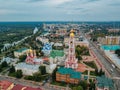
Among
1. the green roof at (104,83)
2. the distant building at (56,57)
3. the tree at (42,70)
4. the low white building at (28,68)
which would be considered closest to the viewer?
the green roof at (104,83)

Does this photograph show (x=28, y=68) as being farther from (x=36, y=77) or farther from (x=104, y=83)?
(x=104, y=83)

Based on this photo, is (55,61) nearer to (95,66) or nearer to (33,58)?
(33,58)

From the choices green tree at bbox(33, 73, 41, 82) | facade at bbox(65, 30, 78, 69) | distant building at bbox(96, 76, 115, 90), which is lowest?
green tree at bbox(33, 73, 41, 82)

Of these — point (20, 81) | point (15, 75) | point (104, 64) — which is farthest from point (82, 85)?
point (104, 64)

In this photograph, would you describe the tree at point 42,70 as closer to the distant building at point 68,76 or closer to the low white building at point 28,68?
the low white building at point 28,68

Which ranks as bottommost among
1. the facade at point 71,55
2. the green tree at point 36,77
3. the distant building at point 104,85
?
the green tree at point 36,77

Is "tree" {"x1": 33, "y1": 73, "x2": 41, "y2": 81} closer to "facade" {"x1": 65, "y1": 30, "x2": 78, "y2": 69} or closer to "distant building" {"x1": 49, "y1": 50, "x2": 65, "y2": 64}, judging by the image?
"facade" {"x1": 65, "y1": 30, "x2": 78, "y2": 69}

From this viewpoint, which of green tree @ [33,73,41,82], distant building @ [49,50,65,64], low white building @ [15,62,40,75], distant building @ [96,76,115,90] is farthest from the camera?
distant building @ [49,50,65,64]

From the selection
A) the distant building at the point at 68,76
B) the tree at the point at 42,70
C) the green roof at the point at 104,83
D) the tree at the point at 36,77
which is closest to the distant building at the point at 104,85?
the green roof at the point at 104,83

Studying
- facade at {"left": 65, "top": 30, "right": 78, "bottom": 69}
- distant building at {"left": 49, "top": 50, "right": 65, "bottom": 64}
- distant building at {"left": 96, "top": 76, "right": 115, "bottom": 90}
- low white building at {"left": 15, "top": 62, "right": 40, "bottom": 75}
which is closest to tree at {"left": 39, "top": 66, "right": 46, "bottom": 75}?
low white building at {"left": 15, "top": 62, "right": 40, "bottom": 75}
